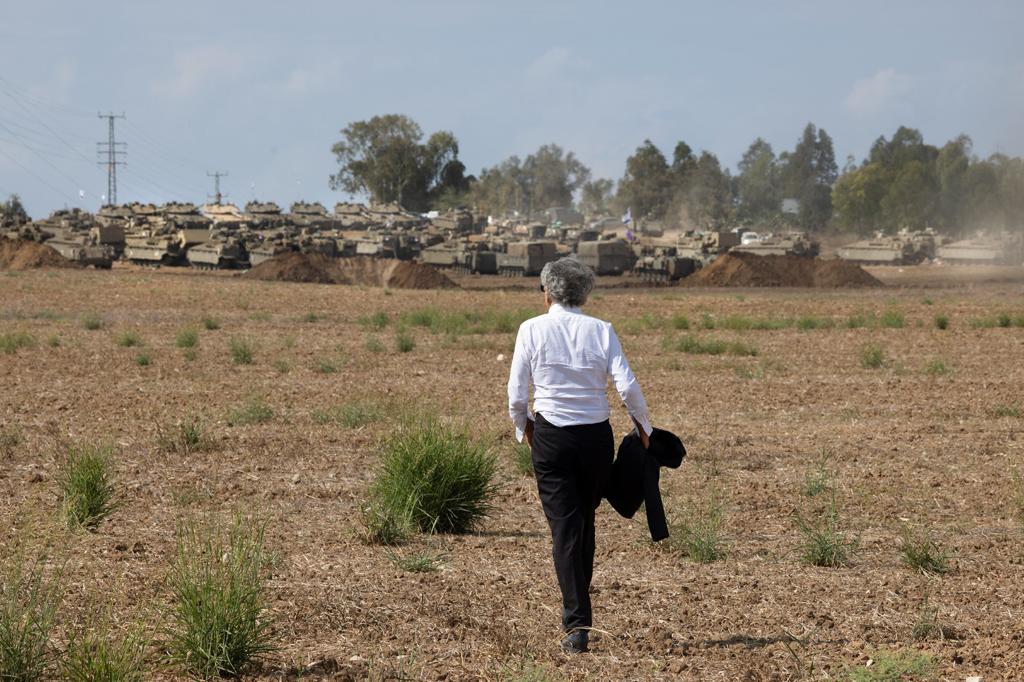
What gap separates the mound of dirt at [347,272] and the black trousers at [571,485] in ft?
145

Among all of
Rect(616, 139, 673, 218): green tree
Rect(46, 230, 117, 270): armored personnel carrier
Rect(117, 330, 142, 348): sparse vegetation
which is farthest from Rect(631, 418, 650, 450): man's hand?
Rect(616, 139, 673, 218): green tree

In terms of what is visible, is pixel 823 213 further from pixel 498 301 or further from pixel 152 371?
pixel 152 371

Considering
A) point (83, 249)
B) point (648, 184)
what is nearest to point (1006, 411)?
point (83, 249)

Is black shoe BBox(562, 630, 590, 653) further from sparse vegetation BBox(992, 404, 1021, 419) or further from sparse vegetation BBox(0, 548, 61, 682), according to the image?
sparse vegetation BBox(992, 404, 1021, 419)

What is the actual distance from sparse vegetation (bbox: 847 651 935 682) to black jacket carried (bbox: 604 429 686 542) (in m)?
1.11

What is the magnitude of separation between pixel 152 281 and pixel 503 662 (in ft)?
137

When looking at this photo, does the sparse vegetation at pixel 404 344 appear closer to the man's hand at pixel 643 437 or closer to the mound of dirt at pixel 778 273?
the man's hand at pixel 643 437

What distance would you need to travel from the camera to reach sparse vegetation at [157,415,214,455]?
490 inches

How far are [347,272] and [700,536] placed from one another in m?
47.8

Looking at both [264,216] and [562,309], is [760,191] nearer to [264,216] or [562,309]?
[264,216]

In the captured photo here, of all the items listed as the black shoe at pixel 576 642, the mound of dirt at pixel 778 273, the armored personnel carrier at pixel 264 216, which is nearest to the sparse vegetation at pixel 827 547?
the black shoe at pixel 576 642

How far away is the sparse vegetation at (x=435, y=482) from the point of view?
9469 mm

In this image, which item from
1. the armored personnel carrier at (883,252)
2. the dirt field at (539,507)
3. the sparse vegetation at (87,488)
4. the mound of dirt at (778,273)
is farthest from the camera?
the armored personnel carrier at (883,252)

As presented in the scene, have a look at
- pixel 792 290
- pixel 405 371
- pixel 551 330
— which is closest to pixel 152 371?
pixel 405 371
